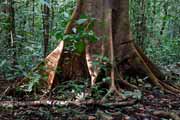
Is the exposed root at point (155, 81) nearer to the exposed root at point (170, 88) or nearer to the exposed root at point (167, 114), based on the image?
the exposed root at point (170, 88)

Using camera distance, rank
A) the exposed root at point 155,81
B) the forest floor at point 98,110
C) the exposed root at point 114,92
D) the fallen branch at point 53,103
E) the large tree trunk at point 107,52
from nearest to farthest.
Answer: the forest floor at point 98,110 → the fallen branch at point 53,103 → the exposed root at point 114,92 → the large tree trunk at point 107,52 → the exposed root at point 155,81

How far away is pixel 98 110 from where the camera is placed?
3.92 m

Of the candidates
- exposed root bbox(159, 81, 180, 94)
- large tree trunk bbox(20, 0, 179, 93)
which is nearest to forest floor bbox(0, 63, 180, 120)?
large tree trunk bbox(20, 0, 179, 93)

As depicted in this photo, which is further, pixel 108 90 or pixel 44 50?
pixel 44 50

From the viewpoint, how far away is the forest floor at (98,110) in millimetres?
3693

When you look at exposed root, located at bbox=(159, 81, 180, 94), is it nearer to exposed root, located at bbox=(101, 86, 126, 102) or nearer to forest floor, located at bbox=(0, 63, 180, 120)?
forest floor, located at bbox=(0, 63, 180, 120)

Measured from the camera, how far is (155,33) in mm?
12422

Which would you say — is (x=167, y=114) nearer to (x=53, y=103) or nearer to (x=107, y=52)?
(x=53, y=103)

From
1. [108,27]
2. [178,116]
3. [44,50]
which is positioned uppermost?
[108,27]

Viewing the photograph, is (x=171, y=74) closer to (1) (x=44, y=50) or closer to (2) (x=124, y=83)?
(2) (x=124, y=83)

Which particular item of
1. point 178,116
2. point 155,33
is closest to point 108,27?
point 178,116

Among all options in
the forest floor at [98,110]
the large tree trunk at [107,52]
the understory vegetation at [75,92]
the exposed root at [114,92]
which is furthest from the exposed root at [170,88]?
the exposed root at [114,92]

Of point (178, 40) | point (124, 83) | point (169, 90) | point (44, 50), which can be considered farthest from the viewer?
point (178, 40)

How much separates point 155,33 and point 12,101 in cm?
906
